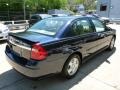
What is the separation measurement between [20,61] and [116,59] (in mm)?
3496

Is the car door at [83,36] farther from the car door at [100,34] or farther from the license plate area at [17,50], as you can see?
the license plate area at [17,50]

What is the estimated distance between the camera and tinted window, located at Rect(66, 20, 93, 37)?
14.0 ft

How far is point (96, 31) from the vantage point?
5262 mm

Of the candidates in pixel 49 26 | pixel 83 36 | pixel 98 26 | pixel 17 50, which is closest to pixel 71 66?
pixel 83 36

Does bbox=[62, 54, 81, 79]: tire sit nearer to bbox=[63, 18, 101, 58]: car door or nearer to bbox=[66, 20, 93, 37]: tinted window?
bbox=[63, 18, 101, 58]: car door

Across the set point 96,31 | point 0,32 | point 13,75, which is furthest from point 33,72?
point 0,32

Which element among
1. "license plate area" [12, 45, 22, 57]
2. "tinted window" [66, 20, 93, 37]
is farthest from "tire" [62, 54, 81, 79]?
"license plate area" [12, 45, 22, 57]

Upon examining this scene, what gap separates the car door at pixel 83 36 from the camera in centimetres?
423

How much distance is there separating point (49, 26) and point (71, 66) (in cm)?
115

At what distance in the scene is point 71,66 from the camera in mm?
4266

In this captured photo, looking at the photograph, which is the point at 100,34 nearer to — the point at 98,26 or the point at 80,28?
the point at 98,26

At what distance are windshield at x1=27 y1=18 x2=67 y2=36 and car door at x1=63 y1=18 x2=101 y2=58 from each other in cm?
29

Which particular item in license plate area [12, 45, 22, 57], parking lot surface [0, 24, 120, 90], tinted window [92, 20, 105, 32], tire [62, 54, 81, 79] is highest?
tinted window [92, 20, 105, 32]

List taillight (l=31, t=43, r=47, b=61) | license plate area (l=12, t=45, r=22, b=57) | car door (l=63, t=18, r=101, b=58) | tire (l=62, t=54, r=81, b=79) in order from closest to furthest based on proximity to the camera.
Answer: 1. taillight (l=31, t=43, r=47, b=61)
2. license plate area (l=12, t=45, r=22, b=57)
3. tire (l=62, t=54, r=81, b=79)
4. car door (l=63, t=18, r=101, b=58)
